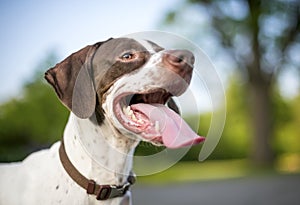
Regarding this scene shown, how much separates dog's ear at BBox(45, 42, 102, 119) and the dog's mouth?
0.42 ft

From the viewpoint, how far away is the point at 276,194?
664 centimetres

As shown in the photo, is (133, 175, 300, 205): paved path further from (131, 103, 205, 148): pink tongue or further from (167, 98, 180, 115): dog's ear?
(131, 103, 205, 148): pink tongue

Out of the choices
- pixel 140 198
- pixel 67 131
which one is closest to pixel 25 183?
pixel 67 131

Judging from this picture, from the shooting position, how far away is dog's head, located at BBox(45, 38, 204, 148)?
1.81 m

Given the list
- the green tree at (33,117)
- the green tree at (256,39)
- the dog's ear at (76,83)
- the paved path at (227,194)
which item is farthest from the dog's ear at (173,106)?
the green tree at (256,39)

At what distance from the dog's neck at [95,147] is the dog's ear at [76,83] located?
A: 78 mm

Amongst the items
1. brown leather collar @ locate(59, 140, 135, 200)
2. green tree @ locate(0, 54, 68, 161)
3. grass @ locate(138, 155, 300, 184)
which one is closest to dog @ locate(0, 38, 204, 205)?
brown leather collar @ locate(59, 140, 135, 200)

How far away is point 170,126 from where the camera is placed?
1.84 metres

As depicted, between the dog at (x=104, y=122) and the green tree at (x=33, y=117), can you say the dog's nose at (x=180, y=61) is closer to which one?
the dog at (x=104, y=122)

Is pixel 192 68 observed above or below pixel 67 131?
above

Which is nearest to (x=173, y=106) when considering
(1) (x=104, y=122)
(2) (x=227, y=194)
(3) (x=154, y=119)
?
(3) (x=154, y=119)

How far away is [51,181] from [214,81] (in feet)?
2.87

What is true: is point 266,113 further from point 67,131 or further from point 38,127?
point 67,131

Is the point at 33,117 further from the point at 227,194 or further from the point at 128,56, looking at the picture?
the point at 128,56
